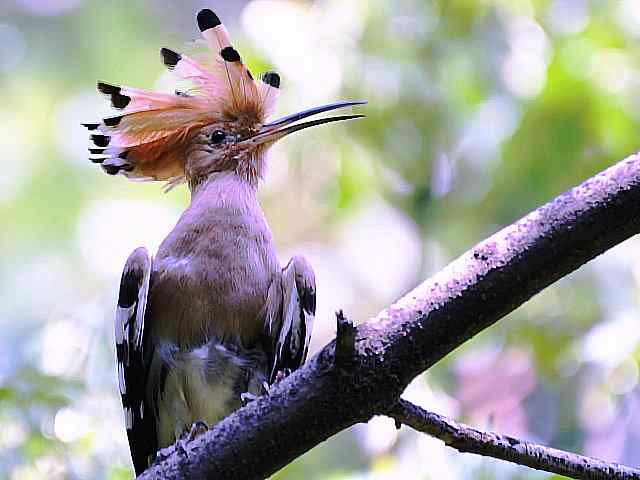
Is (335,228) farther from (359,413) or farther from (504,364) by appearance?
(359,413)

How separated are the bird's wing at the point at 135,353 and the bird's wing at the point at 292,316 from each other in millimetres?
308

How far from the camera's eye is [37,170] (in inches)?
250

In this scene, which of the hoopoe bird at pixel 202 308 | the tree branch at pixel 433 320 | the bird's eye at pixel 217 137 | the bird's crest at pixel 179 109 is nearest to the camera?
the tree branch at pixel 433 320

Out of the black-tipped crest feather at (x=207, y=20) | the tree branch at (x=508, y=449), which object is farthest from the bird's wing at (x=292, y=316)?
the tree branch at (x=508, y=449)

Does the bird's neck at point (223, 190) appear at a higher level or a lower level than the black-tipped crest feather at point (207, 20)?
lower

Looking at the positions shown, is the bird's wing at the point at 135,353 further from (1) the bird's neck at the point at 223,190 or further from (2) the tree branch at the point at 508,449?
(2) the tree branch at the point at 508,449

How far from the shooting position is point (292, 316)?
2578mm

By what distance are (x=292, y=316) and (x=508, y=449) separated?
1010mm

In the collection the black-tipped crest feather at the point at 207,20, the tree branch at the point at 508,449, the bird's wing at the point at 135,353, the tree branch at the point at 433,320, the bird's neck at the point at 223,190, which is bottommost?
the tree branch at the point at 508,449

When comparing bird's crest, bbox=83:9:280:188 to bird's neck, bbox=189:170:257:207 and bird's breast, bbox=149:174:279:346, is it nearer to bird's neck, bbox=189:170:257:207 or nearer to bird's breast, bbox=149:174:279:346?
bird's neck, bbox=189:170:257:207

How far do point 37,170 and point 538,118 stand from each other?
3772 millimetres

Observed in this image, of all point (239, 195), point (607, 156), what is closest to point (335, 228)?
point (607, 156)

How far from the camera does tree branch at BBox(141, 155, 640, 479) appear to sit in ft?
5.16

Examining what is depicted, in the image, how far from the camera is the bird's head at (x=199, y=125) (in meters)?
2.85
